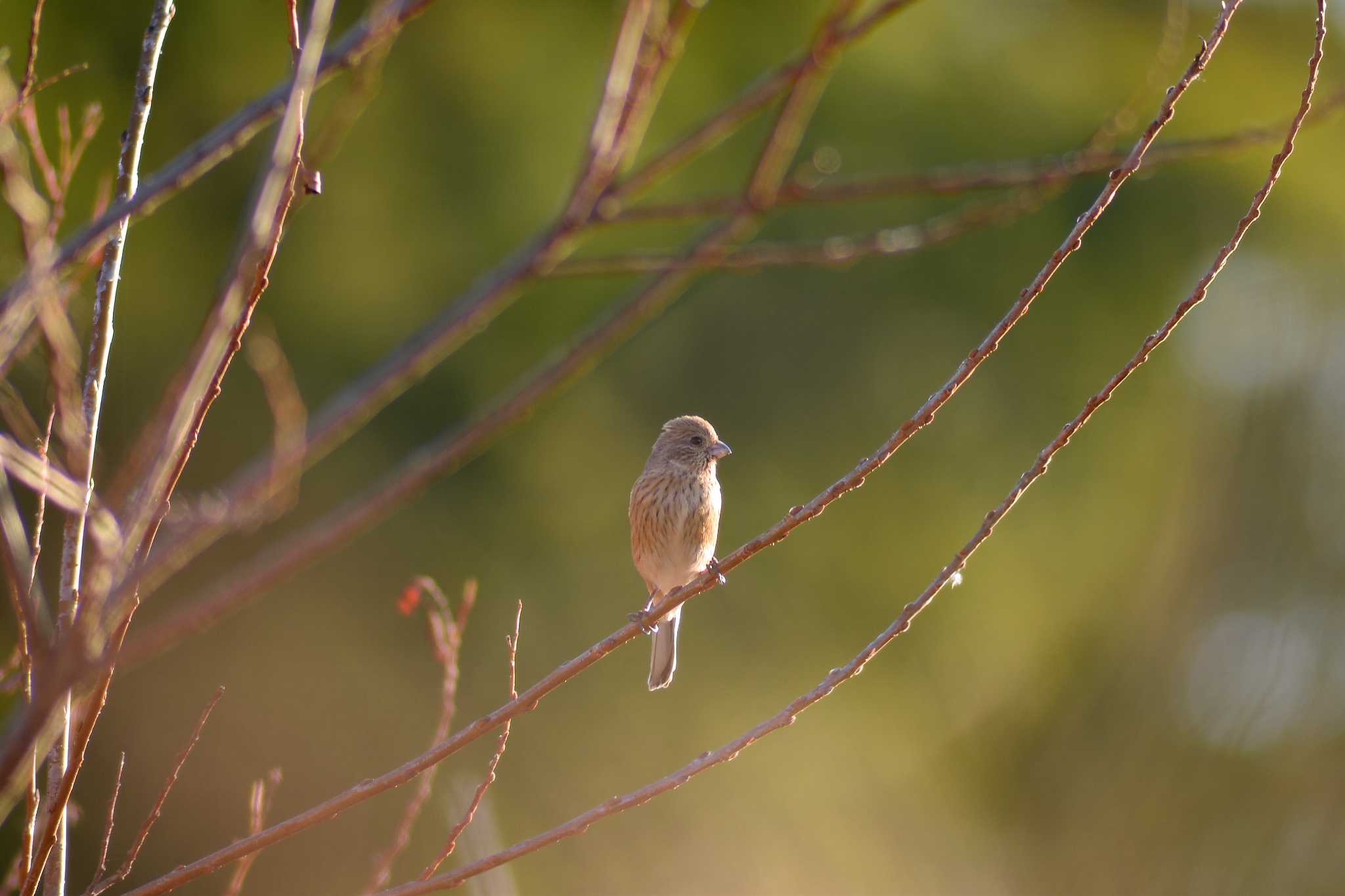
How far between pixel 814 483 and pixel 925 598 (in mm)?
4899

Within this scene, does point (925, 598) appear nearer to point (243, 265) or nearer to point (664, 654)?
point (243, 265)

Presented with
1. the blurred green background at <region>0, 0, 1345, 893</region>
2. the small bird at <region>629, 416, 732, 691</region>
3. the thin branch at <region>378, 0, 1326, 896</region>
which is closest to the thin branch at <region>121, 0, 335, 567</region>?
the thin branch at <region>378, 0, 1326, 896</region>

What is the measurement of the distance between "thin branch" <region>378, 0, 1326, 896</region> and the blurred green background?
3690mm

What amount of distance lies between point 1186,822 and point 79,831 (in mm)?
5675

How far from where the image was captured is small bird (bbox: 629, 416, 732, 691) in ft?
16.6

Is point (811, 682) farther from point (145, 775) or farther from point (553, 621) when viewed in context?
point (145, 775)

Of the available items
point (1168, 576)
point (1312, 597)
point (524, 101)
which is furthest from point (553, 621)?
point (1312, 597)

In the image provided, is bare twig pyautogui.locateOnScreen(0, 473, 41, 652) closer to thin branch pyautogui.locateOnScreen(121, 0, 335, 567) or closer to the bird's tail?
thin branch pyautogui.locateOnScreen(121, 0, 335, 567)

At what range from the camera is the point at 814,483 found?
22.9 ft

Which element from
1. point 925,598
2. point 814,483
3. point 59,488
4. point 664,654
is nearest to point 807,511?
point 925,598

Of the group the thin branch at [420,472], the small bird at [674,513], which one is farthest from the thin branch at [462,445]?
the small bird at [674,513]

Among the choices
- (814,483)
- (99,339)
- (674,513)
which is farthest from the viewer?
(814,483)

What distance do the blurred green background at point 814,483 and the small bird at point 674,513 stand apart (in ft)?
3.60

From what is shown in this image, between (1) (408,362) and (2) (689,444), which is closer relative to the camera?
(1) (408,362)
